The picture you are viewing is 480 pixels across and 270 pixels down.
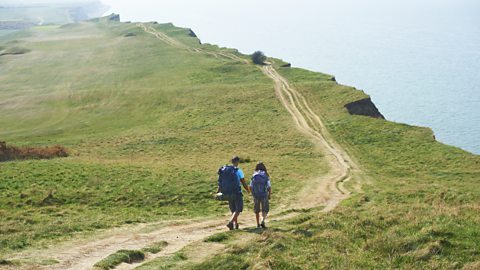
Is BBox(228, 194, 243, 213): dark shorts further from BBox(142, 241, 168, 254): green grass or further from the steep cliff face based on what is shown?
the steep cliff face

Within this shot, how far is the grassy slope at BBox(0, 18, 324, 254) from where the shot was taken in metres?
26.9

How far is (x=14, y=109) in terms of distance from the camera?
73.6 meters

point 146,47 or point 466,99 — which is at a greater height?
point 146,47

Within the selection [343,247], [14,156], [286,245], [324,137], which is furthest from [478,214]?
[14,156]

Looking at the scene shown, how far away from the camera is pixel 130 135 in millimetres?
57719

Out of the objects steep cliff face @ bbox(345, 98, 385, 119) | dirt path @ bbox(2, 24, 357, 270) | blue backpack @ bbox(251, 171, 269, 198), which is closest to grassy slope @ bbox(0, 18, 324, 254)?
dirt path @ bbox(2, 24, 357, 270)

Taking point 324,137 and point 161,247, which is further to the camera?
point 324,137

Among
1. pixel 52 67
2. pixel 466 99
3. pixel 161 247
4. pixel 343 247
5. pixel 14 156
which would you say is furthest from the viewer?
pixel 466 99

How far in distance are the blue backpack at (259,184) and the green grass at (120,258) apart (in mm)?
5022

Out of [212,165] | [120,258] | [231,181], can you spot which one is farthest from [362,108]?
[120,258]

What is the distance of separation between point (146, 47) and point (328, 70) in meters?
85.6

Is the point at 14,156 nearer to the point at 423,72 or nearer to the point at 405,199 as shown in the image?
the point at 405,199

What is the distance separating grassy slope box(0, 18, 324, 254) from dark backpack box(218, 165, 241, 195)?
5.93 metres

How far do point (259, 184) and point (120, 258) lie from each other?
237 inches
